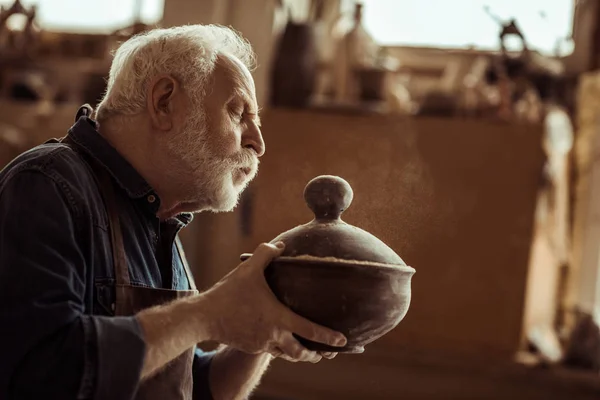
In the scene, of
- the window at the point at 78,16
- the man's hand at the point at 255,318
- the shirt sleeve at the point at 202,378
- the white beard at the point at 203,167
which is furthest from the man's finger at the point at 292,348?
the window at the point at 78,16

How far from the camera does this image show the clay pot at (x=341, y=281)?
77.6 inches

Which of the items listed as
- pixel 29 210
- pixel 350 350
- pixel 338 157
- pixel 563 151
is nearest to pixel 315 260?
pixel 350 350

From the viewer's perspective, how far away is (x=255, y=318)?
1.94 meters

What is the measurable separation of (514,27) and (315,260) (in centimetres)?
233

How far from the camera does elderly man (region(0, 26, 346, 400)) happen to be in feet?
5.87

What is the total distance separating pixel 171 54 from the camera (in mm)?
2199

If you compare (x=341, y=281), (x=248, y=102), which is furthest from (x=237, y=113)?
(x=341, y=281)

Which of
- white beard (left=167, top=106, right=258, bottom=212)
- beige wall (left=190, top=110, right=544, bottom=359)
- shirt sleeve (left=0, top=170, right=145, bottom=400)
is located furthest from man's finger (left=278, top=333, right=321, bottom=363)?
beige wall (left=190, top=110, right=544, bottom=359)

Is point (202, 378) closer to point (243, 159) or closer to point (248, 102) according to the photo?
point (243, 159)

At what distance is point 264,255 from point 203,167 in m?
0.33

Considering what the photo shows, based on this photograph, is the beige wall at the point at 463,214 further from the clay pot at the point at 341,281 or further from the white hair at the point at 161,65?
the clay pot at the point at 341,281

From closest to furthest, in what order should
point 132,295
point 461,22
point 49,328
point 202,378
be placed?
point 49,328 < point 132,295 < point 202,378 < point 461,22

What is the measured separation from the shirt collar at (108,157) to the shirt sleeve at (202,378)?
575mm

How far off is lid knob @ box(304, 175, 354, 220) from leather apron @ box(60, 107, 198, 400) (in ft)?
1.30
